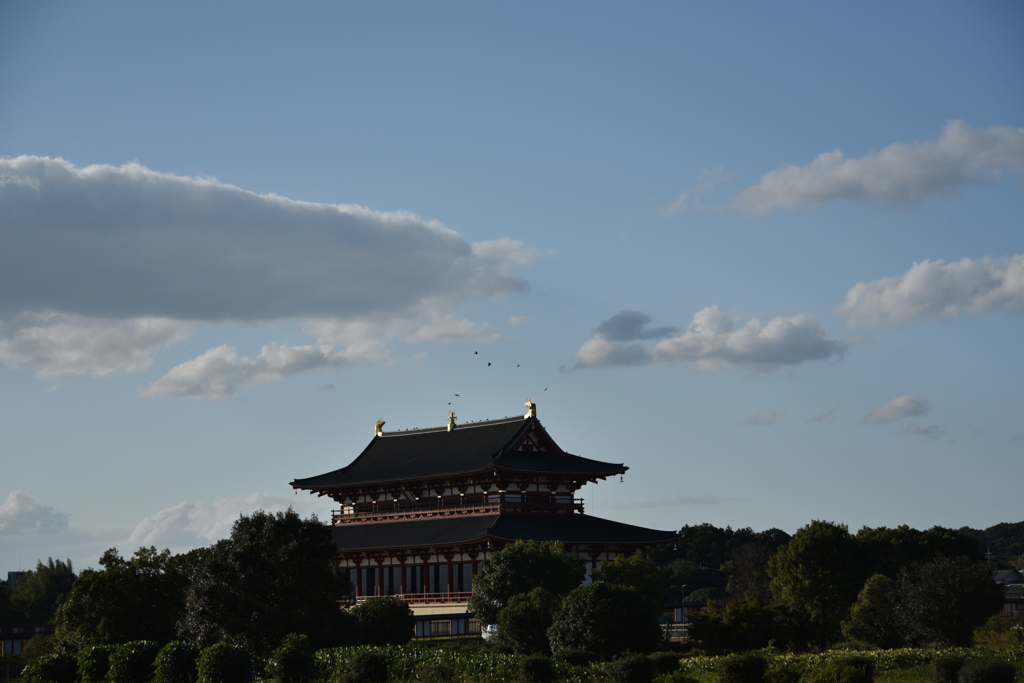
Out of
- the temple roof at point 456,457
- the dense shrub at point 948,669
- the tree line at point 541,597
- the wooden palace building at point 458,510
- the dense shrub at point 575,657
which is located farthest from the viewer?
the temple roof at point 456,457

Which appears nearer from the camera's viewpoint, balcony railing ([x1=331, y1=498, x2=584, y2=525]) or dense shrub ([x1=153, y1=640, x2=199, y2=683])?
dense shrub ([x1=153, y1=640, x2=199, y2=683])

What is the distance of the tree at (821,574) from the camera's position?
164 ft

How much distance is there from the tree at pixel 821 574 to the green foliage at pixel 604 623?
52.9ft

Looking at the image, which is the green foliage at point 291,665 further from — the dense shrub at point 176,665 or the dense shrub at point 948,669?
the dense shrub at point 948,669

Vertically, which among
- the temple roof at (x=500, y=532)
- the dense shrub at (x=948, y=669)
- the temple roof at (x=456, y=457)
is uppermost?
the temple roof at (x=456, y=457)

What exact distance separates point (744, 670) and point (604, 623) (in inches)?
285

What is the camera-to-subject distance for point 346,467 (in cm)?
7906

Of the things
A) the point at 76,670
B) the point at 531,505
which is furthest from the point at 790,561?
the point at 76,670

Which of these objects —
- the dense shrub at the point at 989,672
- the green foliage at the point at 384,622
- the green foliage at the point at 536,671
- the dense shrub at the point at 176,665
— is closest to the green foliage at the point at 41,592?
the green foliage at the point at 384,622

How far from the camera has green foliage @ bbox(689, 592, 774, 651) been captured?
42.2m

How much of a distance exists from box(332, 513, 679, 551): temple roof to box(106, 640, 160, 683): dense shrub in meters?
30.3

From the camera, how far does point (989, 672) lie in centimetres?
2542

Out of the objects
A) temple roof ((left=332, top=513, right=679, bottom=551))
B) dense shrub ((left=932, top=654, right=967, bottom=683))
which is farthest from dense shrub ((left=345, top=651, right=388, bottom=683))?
temple roof ((left=332, top=513, right=679, bottom=551))

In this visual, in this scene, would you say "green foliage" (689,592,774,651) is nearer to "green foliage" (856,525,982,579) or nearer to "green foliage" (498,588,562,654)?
"green foliage" (498,588,562,654)
